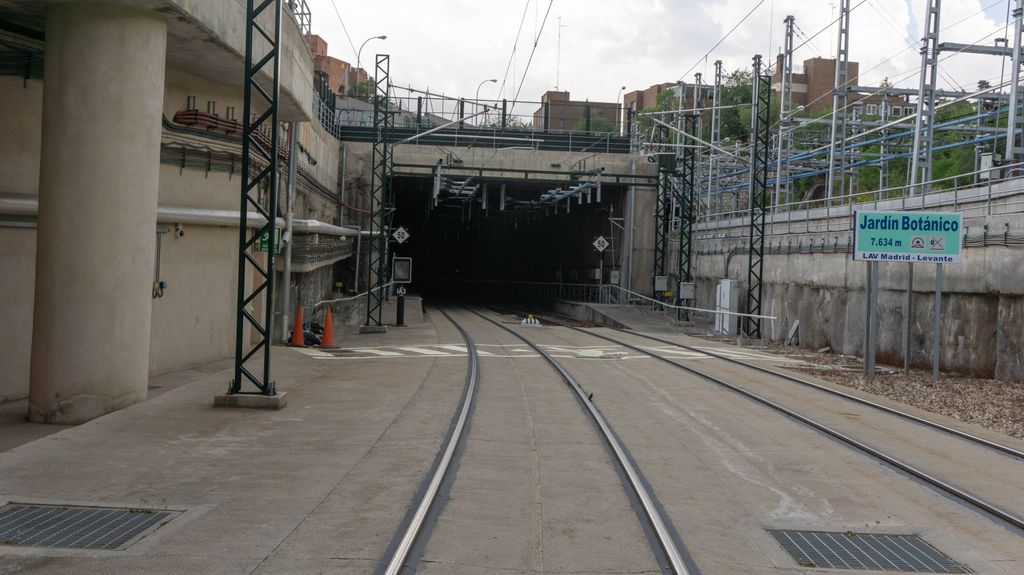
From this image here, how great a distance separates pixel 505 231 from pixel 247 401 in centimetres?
6975

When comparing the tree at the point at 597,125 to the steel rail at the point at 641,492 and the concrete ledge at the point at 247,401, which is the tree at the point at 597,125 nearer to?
the steel rail at the point at 641,492

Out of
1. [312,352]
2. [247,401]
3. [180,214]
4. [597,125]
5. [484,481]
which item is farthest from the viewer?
[597,125]

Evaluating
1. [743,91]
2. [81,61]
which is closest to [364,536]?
[81,61]

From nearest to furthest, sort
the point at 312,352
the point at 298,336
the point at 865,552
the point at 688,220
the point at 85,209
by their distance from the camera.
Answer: the point at 865,552
the point at 85,209
the point at 312,352
the point at 298,336
the point at 688,220

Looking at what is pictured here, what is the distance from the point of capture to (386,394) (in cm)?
1625

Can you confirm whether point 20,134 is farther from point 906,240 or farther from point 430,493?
point 906,240

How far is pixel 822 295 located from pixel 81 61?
24.3 metres

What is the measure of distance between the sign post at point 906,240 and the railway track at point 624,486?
883 cm

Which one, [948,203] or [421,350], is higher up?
[948,203]

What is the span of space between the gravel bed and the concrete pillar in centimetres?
1259

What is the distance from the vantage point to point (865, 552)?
298 inches

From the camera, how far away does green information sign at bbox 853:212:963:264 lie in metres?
21.0

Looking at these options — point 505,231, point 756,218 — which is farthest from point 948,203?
point 505,231

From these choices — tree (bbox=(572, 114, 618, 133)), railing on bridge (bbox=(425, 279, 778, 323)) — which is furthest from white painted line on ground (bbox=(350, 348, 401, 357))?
tree (bbox=(572, 114, 618, 133))
